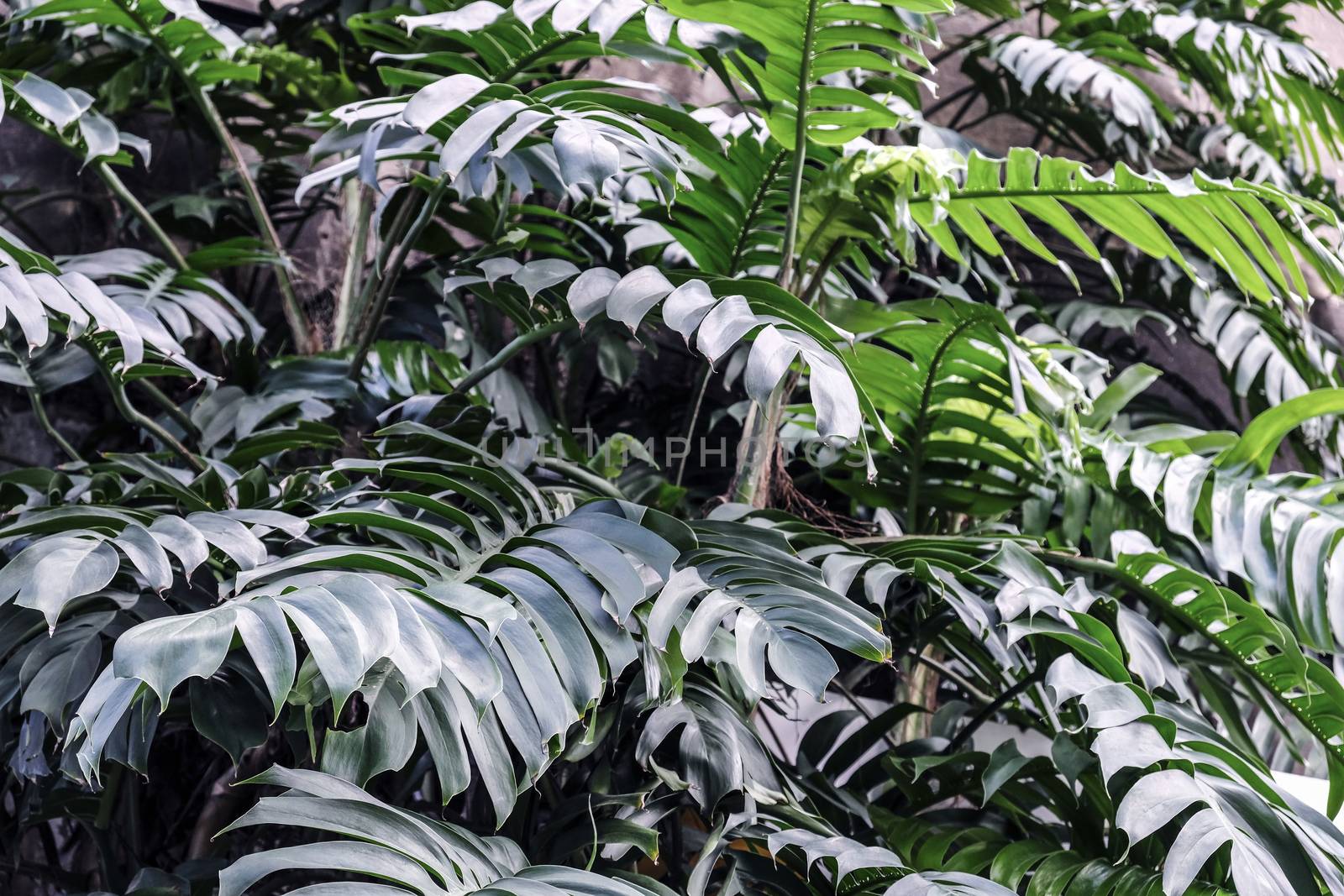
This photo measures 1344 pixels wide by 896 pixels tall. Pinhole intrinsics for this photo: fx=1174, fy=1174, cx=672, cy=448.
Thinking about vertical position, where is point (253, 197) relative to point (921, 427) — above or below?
above

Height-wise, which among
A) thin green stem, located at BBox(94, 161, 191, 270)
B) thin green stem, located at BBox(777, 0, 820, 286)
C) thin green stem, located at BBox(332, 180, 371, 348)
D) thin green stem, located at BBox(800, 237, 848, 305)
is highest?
thin green stem, located at BBox(777, 0, 820, 286)

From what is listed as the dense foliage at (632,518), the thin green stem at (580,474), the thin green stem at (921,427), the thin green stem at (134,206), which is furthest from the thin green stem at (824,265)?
the thin green stem at (134,206)

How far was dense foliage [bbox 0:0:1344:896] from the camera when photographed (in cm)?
79

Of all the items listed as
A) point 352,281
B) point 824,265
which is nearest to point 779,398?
point 824,265

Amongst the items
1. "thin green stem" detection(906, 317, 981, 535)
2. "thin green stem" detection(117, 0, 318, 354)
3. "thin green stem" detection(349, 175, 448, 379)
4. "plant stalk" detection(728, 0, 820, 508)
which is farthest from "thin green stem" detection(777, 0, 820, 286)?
"thin green stem" detection(117, 0, 318, 354)

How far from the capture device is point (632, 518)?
97 centimetres

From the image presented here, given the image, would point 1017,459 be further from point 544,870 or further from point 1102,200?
point 544,870

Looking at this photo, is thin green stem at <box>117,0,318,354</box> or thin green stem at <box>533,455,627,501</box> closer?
thin green stem at <box>533,455,627,501</box>

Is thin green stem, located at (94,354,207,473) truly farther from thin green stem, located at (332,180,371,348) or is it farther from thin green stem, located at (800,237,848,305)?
thin green stem, located at (800,237,848,305)

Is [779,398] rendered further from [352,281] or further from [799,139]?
[352,281]

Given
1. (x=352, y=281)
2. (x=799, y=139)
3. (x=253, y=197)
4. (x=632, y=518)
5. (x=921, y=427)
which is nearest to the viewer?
(x=632, y=518)

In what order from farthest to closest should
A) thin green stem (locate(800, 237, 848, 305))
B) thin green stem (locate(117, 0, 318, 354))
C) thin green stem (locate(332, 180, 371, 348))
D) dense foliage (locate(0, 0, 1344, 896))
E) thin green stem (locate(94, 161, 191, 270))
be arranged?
thin green stem (locate(332, 180, 371, 348))
thin green stem (locate(117, 0, 318, 354))
thin green stem (locate(94, 161, 191, 270))
thin green stem (locate(800, 237, 848, 305))
dense foliage (locate(0, 0, 1344, 896))

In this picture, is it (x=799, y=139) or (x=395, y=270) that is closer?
Result: (x=799, y=139)

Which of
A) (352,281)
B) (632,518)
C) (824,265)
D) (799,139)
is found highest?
(799,139)
